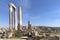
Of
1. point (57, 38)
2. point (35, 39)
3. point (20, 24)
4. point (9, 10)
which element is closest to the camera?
point (57, 38)

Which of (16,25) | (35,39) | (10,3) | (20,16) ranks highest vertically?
(10,3)

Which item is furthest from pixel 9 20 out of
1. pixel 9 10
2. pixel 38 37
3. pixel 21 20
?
pixel 38 37

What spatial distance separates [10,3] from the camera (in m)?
23.8

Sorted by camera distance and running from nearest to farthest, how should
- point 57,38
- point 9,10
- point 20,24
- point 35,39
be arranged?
point 57,38
point 35,39
point 9,10
point 20,24

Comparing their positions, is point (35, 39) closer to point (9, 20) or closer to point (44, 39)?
point (44, 39)

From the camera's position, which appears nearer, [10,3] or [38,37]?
[38,37]

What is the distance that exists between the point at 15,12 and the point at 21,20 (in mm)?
2139

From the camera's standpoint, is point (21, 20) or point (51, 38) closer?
point (51, 38)

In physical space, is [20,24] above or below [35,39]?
above

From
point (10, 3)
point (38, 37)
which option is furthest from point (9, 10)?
point (38, 37)

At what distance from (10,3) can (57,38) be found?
16.4 m

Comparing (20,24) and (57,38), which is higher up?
(20,24)

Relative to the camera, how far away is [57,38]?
9.15 metres

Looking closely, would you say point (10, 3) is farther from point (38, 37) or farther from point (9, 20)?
point (38, 37)
